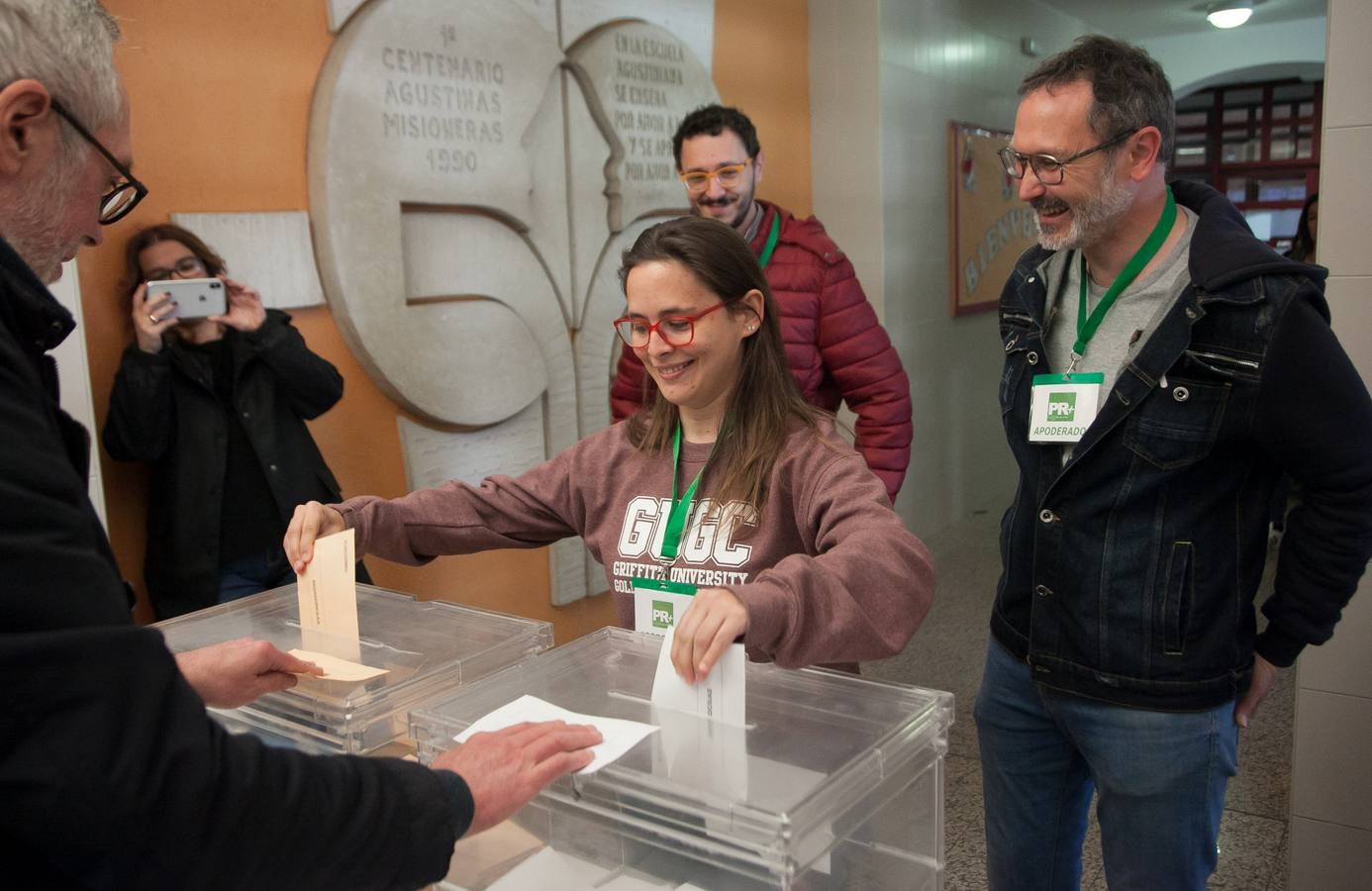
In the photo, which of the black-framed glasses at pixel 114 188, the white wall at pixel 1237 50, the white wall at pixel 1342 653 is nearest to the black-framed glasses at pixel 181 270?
the black-framed glasses at pixel 114 188

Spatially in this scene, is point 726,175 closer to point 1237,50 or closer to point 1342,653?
point 1342,653

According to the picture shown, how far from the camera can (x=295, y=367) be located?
270 centimetres

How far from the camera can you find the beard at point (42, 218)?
930 mm

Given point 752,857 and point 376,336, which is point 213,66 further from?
point 752,857

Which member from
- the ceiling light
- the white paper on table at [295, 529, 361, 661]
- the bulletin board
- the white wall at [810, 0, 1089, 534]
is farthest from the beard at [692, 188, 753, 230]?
the ceiling light

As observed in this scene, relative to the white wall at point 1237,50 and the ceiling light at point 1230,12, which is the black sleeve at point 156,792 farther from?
the white wall at point 1237,50

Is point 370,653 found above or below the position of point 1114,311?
below

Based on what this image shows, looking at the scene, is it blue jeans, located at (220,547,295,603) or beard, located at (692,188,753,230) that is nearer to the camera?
blue jeans, located at (220,547,295,603)

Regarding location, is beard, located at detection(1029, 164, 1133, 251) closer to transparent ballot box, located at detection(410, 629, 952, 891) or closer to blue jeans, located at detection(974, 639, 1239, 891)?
blue jeans, located at detection(974, 639, 1239, 891)

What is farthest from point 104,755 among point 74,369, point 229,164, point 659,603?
point 229,164

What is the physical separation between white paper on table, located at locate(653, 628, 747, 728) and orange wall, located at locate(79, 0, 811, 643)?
1948mm

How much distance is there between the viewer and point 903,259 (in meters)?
5.31

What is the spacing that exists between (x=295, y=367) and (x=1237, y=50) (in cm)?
844

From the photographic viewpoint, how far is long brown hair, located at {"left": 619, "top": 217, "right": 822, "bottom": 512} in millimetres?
1644
